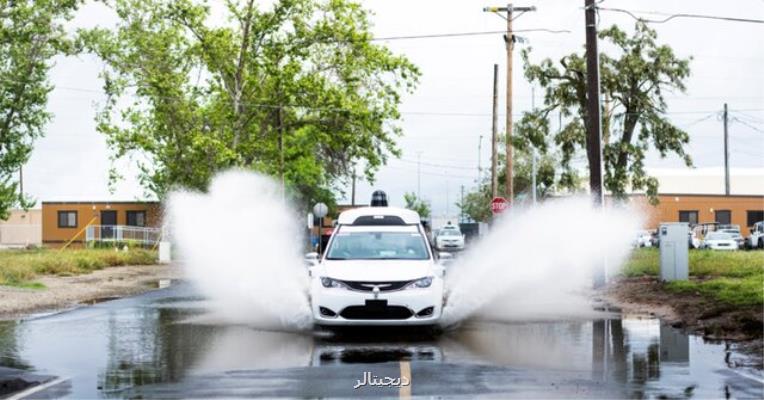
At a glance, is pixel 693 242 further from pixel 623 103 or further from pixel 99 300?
pixel 99 300

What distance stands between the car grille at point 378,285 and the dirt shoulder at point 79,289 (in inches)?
Answer: 323

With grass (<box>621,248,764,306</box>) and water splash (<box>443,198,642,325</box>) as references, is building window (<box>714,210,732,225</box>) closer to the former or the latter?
grass (<box>621,248,764,306</box>)

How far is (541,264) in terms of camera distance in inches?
997

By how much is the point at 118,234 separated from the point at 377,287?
46955mm

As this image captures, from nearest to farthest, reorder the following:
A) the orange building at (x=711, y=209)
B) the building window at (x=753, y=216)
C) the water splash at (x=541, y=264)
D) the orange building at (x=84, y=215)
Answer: the water splash at (x=541, y=264), the orange building at (x=84, y=215), the building window at (x=753, y=216), the orange building at (x=711, y=209)

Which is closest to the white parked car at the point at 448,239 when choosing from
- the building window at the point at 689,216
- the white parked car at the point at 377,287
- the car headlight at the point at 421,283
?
the building window at the point at 689,216

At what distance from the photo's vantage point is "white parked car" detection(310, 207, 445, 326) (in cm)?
1510

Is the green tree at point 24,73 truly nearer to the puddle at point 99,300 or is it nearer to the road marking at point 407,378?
the puddle at point 99,300

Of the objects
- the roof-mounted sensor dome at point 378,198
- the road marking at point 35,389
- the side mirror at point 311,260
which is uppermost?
the roof-mounted sensor dome at point 378,198

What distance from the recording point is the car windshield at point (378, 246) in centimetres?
1669

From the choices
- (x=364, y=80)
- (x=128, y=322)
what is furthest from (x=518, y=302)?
(x=364, y=80)

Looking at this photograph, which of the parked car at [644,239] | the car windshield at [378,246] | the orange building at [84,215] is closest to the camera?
the car windshield at [378,246]

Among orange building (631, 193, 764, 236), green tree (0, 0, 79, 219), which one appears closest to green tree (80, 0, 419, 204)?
Result: green tree (0, 0, 79, 219)

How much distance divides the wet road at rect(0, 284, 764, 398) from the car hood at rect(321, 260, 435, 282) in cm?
88
